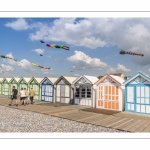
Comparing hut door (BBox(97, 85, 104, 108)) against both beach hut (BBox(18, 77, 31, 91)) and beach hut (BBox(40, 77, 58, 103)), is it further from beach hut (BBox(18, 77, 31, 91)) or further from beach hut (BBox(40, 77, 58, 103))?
beach hut (BBox(18, 77, 31, 91))

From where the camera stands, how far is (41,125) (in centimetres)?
774

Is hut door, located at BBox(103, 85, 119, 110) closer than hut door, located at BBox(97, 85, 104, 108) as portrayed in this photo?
Yes

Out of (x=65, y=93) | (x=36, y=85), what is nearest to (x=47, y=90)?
(x=36, y=85)

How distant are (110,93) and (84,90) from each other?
8.85 feet

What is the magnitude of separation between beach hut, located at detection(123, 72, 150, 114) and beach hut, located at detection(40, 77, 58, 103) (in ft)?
26.2

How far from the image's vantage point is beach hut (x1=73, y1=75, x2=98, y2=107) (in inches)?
539

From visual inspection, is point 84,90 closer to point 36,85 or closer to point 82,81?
point 82,81

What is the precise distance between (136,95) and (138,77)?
1.23m

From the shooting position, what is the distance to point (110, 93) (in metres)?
12.3

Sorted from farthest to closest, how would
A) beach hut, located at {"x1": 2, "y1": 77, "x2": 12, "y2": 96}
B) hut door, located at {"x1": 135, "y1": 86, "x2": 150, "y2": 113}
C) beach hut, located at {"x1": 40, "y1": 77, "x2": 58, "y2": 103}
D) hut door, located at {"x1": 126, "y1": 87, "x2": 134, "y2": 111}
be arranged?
beach hut, located at {"x1": 2, "y1": 77, "x2": 12, "y2": 96}, beach hut, located at {"x1": 40, "y1": 77, "x2": 58, "y2": 103}, hut door, located at {"x1": 126, "y1": 87, "x2": 134, "y2": 111}, hut door, located at {"x1": 135, "y1": 86, "x2": 150, "y2": 113}

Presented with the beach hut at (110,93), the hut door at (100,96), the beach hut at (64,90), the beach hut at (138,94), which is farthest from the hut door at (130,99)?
the beach hut at (64,90)

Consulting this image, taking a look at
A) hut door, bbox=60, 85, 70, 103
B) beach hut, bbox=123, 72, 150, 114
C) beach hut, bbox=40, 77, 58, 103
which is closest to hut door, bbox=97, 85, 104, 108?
beach hut, bbox=123, 72, 150, 114
